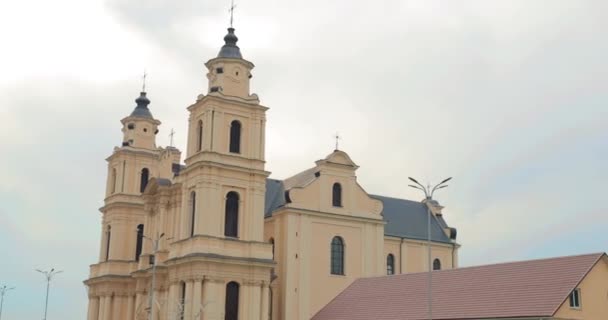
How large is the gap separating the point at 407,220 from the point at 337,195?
10363 mm

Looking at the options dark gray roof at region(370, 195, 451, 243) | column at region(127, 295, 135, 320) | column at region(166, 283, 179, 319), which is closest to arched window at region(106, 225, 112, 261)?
column at region(127, 295, 135, 320)

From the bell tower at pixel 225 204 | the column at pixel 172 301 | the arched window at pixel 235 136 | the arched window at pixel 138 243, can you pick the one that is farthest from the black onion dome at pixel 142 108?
the column at pixel 172 301

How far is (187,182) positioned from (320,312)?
1178cm

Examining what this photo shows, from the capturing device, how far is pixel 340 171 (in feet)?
172

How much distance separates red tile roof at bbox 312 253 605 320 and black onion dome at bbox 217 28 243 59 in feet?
56.3

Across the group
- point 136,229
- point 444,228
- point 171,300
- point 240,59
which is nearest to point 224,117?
point 240,59

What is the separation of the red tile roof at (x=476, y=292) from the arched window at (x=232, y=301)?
5.80 metres

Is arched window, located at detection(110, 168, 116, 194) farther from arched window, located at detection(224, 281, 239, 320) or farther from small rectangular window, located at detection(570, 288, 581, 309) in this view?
small rectangular window, located at detection(570, 288, 581, 309)

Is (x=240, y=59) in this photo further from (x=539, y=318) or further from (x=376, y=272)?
(x=539, y=318)

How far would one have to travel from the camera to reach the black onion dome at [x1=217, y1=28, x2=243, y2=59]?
1996 inches

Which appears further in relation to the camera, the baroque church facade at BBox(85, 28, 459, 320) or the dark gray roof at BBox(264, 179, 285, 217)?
the dark gray roof at BBox(264, 179, 285, 217)

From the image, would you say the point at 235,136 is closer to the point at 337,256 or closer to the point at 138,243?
the point at 337,256

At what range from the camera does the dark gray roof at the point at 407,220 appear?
193ft

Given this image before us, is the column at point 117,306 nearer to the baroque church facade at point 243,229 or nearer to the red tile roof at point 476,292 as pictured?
the baroque church facade at point 243,229
